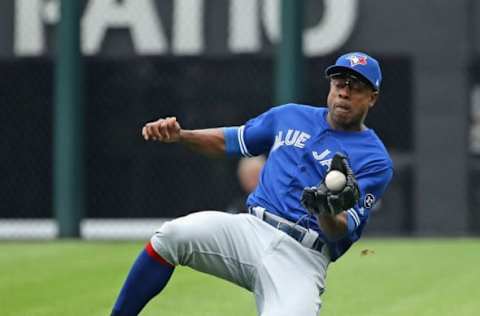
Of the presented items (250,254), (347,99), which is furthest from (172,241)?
(347,99)

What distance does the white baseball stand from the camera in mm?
5246

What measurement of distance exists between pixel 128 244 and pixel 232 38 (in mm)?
2056

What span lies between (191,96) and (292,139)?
6.30 m

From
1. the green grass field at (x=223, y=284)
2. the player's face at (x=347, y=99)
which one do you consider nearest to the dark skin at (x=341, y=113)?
the player's face at (x=347, y=99)

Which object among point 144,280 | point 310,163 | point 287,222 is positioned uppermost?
point 310,163

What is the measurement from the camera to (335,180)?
527 centimetres

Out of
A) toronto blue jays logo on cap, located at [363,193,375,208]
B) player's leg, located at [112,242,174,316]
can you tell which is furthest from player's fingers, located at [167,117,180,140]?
toronto blue jays logo on cap, located at [363,193,375,208]

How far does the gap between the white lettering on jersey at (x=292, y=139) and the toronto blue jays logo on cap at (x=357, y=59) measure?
13.6 inches

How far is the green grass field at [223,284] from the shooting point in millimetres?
7480

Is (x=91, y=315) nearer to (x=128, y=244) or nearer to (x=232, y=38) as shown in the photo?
(x=128, y=244)

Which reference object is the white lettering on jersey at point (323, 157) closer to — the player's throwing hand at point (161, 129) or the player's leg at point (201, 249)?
the player's leg at point (201, 249)

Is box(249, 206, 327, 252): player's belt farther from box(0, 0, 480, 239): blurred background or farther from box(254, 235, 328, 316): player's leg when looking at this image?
box(0, 0, 480, 239): blurred background

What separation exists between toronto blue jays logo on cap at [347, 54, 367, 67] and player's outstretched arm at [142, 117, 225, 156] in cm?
64

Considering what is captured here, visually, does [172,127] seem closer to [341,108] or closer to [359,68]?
[341,108]
